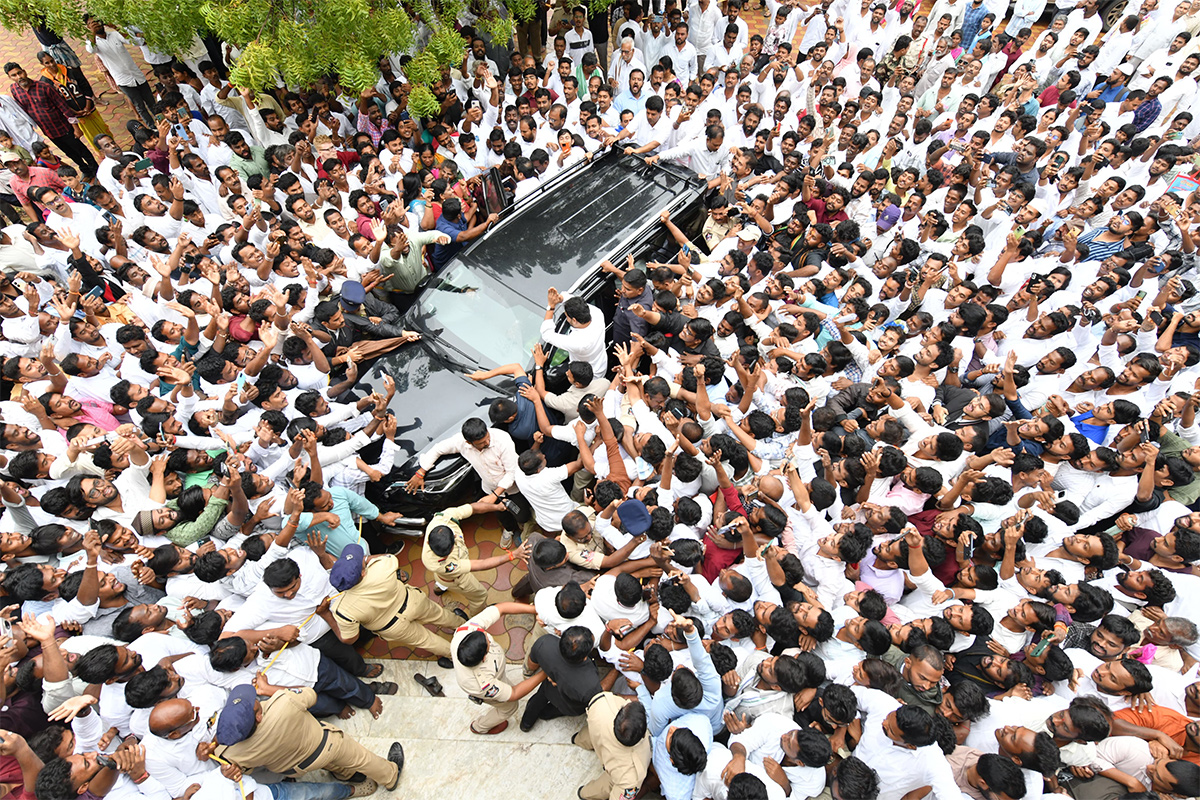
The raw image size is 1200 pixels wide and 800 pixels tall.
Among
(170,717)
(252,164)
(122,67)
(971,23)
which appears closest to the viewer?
(170,717)

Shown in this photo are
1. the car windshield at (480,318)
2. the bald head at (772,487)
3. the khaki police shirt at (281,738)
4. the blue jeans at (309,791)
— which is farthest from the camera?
the car windshield at (480,318)

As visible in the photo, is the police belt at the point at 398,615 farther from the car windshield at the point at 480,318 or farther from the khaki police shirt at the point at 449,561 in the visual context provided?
the car windshield at the point at 480,318

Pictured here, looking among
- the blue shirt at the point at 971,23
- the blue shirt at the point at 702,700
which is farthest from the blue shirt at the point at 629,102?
the blue shirt at the point at 702,700

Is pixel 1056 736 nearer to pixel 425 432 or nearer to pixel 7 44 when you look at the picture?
pixel 425 432

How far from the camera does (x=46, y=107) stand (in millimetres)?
7504

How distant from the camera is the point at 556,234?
5.68m

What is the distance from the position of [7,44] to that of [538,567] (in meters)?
14.5

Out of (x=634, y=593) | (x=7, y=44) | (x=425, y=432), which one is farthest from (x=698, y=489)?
(x=7, y=44)

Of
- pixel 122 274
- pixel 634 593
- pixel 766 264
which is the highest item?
pixel 122 274

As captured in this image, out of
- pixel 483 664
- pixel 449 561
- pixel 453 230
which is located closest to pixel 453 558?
pixel 449 561

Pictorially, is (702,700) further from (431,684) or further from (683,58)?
(683,58)

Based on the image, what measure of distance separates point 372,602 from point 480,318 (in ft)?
8.23

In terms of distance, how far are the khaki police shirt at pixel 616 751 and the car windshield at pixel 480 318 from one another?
2799mm

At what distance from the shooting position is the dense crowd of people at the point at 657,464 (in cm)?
310
